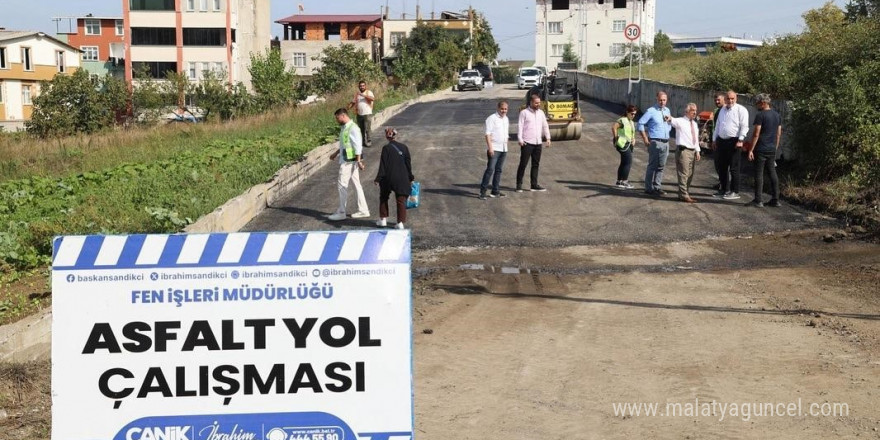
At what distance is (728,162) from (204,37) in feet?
244

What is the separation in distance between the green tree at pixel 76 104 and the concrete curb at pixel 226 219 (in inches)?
1784

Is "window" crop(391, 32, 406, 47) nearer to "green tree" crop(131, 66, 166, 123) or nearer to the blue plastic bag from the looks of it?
"green tree" crop(131, 66, 166, 123)

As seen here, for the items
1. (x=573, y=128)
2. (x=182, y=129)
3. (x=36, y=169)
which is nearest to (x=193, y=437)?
(x=573, y=128)

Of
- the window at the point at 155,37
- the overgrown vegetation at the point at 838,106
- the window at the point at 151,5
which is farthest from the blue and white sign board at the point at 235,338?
the window at the point at 151,5

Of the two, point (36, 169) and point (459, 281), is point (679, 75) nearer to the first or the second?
point (36, 169)

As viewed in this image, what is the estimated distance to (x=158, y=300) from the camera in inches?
154

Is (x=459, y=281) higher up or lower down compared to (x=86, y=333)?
lower down

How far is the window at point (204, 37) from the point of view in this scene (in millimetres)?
83875

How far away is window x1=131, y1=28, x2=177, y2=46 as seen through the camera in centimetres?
8412

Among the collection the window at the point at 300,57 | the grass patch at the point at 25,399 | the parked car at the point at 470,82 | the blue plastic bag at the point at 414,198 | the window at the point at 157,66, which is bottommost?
the grass patch at the point at 25,399

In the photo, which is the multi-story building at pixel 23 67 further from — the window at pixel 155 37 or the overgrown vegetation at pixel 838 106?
the overgrown vegetation at pixel 838 106

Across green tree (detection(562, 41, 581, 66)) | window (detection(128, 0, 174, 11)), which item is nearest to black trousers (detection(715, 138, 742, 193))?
window (detection(128, 0, 174, 11))

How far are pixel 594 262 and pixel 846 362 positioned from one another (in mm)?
5111

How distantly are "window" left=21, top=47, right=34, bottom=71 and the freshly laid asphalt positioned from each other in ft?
226
